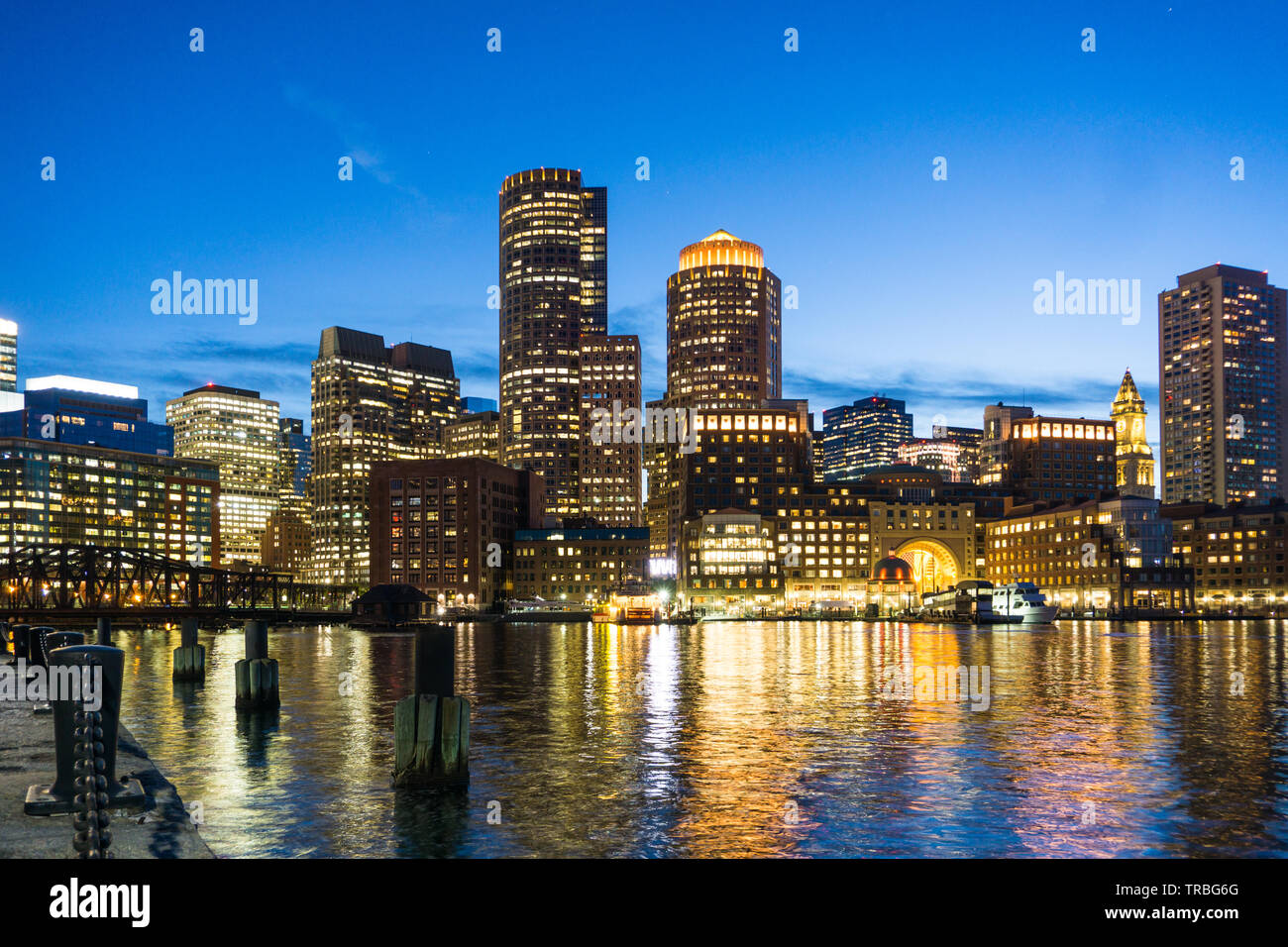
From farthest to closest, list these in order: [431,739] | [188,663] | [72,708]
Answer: [188,663] → [431,739] → [72,708]

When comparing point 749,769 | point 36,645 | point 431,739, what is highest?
point 36,645

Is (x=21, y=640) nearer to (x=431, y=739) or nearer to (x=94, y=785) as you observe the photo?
(x=431, y=739)

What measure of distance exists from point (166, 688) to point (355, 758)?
35.0 metres

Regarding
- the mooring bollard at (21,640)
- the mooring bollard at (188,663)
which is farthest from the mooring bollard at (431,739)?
the mooring bollard at (188,663)

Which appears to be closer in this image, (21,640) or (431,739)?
(431,739)

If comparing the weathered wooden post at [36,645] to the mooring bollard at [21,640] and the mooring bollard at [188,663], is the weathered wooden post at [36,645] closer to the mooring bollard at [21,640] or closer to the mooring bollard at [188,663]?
the mooring bollard at [21,640]

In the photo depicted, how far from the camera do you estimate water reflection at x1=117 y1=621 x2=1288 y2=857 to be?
24.5 metres

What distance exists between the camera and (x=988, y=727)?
43938 millimetres

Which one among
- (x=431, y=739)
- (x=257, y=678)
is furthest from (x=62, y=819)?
(x=257, y=678)

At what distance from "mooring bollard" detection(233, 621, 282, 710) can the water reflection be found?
3.51 feet

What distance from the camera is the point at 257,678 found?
5072 cm

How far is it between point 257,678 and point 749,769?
27.0 meters
